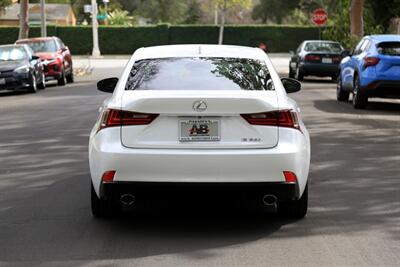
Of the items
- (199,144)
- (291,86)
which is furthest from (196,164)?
(291,86)

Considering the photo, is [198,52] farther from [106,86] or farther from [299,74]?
Answer: [299,74]

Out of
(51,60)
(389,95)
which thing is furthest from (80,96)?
(389,95)

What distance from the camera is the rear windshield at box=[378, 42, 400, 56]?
1801 centimetres

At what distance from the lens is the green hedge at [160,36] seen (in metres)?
65.6

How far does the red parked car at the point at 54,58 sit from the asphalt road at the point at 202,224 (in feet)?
50.3

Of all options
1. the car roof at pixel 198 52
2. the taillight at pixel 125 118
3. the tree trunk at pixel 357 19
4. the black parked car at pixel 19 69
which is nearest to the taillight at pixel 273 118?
the taillight at pixel 125 118

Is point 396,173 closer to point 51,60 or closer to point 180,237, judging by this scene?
point 180,237

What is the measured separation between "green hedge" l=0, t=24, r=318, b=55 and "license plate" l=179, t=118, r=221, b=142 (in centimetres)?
5933

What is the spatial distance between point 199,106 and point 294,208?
143 centimetres

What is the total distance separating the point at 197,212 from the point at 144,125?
144 centimetres

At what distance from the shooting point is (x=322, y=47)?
3038 centimetres

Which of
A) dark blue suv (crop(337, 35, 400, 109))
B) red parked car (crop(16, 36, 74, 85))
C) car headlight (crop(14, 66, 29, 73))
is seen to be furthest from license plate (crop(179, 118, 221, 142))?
red parked car (crop(16, 36, 74, 85))

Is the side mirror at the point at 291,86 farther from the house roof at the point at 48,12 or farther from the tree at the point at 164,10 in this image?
the house roof at the point at 48,12

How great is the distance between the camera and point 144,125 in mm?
6629
